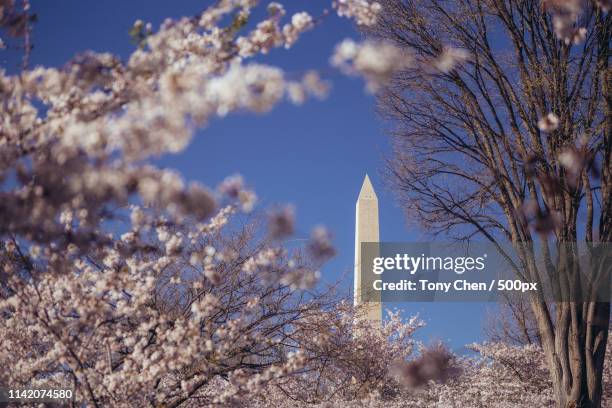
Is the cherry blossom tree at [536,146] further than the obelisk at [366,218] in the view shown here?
No

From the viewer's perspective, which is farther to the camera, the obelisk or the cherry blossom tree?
the obelisk

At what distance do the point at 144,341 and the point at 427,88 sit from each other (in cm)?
552

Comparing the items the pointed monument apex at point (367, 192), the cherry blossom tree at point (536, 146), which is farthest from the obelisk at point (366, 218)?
the cherry blossom tree at point (536, 146)

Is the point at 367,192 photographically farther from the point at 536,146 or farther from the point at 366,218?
the point at 536,146

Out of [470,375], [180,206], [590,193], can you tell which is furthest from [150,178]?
[470,375]

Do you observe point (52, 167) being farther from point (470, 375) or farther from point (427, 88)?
point (470, 375)

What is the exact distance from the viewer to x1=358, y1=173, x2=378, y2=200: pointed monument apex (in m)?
16.9

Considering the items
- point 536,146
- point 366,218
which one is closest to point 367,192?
point 366,218

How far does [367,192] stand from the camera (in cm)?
1708

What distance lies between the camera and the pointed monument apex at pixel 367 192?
664 inches

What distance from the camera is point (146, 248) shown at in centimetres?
333

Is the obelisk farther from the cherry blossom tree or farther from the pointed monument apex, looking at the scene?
the cherry blossom tree

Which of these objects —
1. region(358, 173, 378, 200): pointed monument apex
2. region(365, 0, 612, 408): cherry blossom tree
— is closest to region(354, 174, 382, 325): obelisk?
region(358, 173, 378, 200): pointed monument apex

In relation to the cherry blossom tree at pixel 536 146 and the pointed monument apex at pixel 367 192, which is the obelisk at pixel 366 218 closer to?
the pointed monument apex at pixel 367 192
